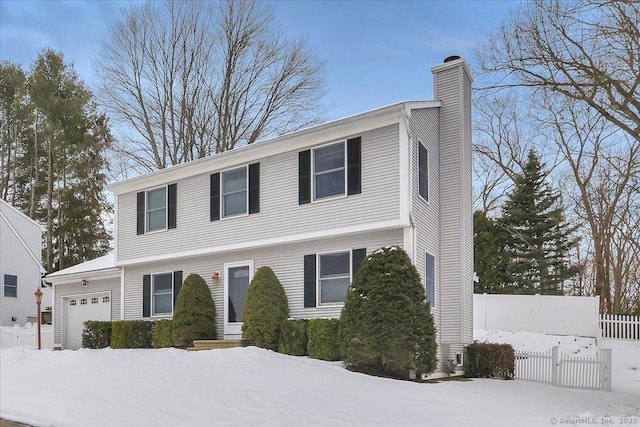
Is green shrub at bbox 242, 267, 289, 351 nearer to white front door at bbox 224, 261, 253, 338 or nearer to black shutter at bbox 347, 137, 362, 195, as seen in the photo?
white front door at bbox 224, 261, 253, 338

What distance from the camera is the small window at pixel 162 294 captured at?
66.6ft

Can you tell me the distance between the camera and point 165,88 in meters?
33.1

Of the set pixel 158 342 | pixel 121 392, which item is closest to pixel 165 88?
pixel 158 342

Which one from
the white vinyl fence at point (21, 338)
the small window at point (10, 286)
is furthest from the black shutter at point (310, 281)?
the small window at point (10, 286)

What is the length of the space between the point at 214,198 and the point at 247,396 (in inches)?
385

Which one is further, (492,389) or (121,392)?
(492,389)

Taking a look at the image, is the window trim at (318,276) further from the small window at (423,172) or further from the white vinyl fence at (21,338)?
the white vinyl fence at (21,338)

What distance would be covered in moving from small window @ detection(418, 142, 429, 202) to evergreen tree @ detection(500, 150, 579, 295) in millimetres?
19571

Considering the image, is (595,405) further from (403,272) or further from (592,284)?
(592,284)

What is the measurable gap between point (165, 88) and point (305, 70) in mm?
7304

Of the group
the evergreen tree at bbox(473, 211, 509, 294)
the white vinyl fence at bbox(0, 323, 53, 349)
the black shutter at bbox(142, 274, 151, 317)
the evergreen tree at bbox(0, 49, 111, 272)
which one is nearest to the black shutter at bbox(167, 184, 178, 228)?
the black shutter at bbox(142, 274, 151, 317)

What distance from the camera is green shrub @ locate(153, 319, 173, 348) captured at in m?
18.5

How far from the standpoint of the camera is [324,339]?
14773 millimetres

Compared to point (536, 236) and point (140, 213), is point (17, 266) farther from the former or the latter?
point (536, 236)
